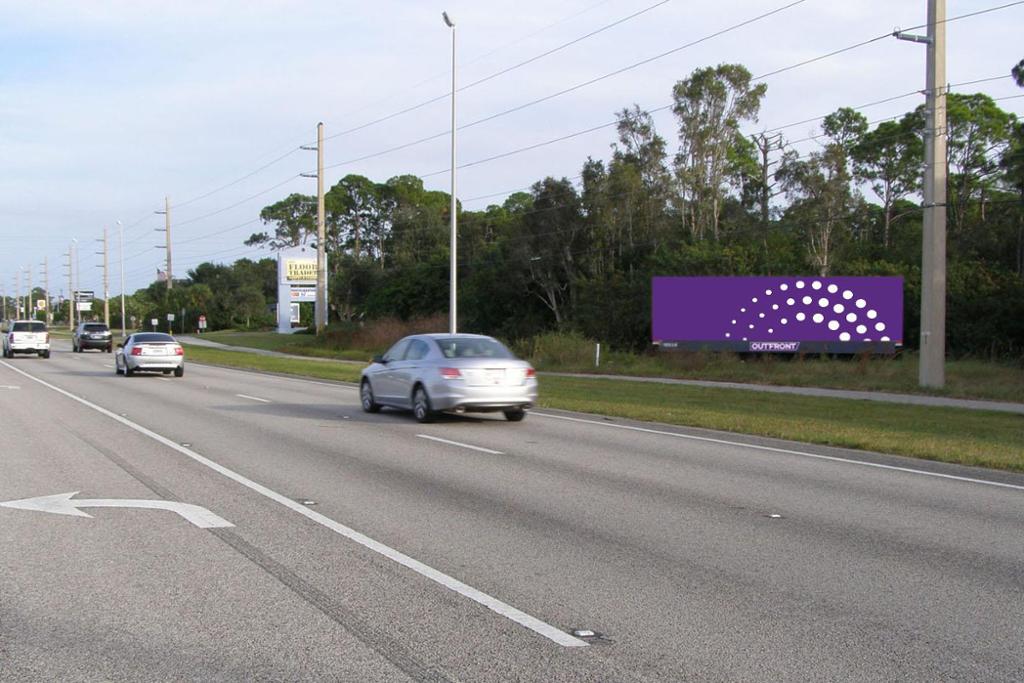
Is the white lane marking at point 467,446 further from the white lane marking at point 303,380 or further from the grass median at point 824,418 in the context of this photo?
the white lane marking at point 303,380

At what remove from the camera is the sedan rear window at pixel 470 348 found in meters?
17.6

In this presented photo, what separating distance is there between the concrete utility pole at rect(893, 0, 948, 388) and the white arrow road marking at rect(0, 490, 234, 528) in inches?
829

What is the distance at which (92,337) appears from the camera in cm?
5844

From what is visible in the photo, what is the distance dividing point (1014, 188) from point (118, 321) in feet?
401

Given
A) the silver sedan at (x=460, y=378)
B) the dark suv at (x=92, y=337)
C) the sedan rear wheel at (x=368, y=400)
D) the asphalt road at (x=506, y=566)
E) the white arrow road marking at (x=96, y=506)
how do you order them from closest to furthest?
the asphalt road at (x=506, y=566), the white arrow road marking at (x=96, y=506), the silver sedan at (x=460, y=378), the sedan rear wheel at (x=368, y=400), the dark suv at (x=92, y=337)

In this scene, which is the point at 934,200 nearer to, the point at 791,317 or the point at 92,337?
the point at 791,317

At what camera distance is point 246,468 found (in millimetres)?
12031

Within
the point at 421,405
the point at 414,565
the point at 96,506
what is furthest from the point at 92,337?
the point at 414,565

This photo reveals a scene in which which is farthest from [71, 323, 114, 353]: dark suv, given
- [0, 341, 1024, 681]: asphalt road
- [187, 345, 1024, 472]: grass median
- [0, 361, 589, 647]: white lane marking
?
[0, 361, 589, 647]: white lane marking

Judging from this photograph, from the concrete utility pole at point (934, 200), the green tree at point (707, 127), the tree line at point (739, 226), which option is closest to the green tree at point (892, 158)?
the tree line at point (739, 226)

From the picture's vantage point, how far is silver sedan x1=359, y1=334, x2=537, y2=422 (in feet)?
56.1

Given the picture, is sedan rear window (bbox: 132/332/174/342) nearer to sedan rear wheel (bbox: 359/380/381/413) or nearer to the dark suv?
sedan rear wheel (bbox: 359/380/381/413)

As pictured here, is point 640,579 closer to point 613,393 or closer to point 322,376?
point 613,393

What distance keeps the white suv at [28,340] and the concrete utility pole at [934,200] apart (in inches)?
1670
